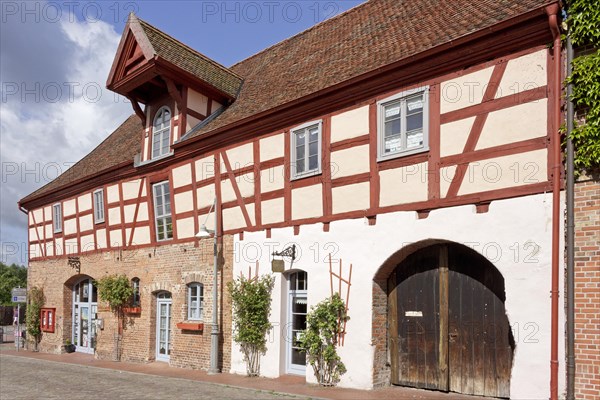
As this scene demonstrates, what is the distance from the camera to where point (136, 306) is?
54.1 ft

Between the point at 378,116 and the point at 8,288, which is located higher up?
the point at 378,116

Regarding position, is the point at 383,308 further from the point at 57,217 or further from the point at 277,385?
the point at 57,217

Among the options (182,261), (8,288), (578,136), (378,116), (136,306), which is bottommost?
(8,288)

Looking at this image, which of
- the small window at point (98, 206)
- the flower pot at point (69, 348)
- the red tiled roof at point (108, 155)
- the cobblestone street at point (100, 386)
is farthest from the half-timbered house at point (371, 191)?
the flower pot at point (69, 348)

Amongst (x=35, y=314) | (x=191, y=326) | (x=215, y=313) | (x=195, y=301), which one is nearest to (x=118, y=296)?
(x=195, y=301)

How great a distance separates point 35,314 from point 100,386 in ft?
37.1

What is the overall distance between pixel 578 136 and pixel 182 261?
33.6 feet

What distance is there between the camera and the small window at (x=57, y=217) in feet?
69.4

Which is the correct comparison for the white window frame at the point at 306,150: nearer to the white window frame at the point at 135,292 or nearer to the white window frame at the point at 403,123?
the white window frame at the point at 403,123

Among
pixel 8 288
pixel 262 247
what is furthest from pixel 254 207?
pixel 8 288

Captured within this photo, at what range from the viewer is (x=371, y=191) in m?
10.4

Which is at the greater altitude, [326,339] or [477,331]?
[477,331]

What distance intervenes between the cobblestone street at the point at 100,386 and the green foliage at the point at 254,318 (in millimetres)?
1214

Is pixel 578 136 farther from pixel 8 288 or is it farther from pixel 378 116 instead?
pixel 8 288
